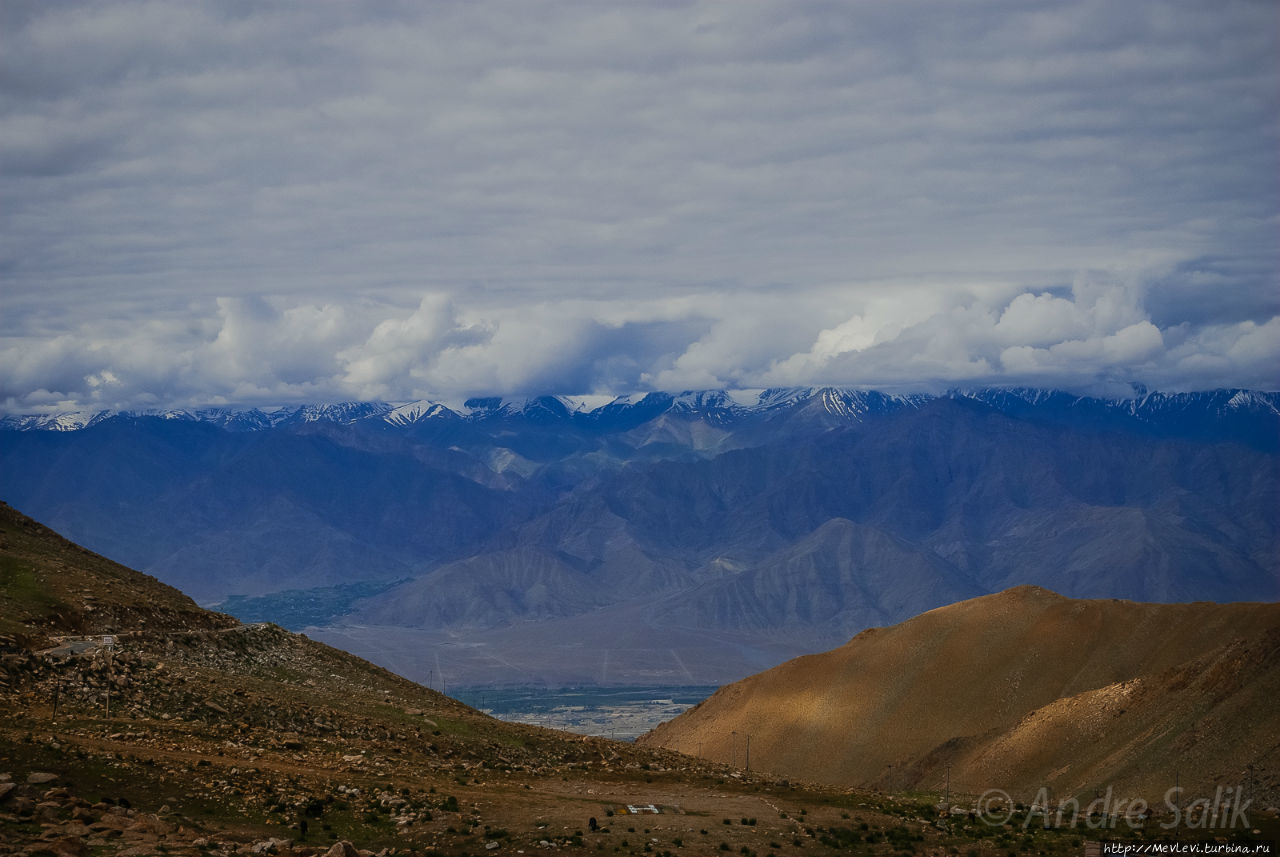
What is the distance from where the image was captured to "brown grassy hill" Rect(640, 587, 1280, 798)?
80.7 meters

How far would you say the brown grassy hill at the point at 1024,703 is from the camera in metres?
80.7

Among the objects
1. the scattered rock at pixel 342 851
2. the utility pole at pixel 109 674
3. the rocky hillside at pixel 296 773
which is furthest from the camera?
the utility pole at pixel 109 674

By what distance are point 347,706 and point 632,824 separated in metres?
21.1

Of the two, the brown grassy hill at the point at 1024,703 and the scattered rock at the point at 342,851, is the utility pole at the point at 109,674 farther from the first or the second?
the brown grassy hill at the point at 1024,703

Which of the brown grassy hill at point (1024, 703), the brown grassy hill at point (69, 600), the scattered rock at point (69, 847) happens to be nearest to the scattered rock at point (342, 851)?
the scattered rock at point (69, 847)

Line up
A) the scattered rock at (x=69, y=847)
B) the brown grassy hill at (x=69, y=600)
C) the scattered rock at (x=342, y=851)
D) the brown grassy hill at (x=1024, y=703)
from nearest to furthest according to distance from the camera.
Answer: the scattered rock at (x=69, y=847) → the scattered rock at (x=342, y=851) → the brown grassy hill at (x=69, y=600) → the brown grassy hill at (x=1024, y=703)

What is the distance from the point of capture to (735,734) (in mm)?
136750

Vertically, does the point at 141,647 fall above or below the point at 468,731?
above

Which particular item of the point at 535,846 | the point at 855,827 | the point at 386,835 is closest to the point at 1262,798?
the point at 855,827

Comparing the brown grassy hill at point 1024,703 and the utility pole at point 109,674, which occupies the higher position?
the utility pole at point 109,674

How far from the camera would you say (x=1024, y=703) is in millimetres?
130500

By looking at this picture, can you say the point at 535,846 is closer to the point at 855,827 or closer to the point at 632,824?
the point at 632,824

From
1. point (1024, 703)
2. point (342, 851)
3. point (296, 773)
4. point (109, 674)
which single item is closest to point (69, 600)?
point (109, 674)

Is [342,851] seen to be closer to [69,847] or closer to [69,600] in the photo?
[69,847]
